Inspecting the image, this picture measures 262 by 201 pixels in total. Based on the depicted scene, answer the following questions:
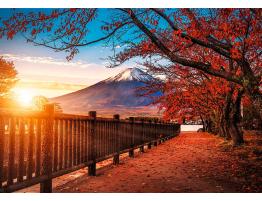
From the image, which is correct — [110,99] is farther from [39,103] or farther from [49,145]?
[49,145]

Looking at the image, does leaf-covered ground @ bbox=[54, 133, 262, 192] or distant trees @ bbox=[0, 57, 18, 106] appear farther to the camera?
distant trees @ bbox=[0, 57, 18, 106]

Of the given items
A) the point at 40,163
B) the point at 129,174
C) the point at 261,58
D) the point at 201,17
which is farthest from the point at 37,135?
the point at 261,58

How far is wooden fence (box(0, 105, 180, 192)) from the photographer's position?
3.96 m

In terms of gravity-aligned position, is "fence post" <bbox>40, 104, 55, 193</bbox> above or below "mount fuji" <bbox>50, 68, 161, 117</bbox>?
below

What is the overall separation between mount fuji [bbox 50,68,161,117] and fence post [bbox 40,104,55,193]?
8158 millimetres

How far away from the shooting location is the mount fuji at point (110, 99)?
21761mm

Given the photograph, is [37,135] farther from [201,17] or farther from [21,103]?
[201,17]

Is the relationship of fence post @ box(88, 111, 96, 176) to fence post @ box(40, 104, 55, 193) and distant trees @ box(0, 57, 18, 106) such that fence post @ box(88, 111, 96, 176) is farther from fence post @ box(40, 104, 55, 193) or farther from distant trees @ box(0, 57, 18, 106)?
distant trees @ box(0, 57, 18, 106)

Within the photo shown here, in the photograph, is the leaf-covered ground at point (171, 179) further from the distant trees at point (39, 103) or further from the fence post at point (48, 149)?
the distant trees at point (39, 103)

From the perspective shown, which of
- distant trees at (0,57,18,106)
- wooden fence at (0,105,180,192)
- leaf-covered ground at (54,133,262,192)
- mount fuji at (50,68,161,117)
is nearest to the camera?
wooden fence at (0,105,180,192)

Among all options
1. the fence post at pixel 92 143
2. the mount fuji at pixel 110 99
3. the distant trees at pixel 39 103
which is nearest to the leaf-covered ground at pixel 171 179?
the fence post at pixel 92 143

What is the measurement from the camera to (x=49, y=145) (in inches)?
192

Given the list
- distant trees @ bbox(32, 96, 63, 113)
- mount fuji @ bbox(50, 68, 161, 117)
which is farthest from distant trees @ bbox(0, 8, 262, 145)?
mount fuji @ bbox(50, 68, 161, 117)
